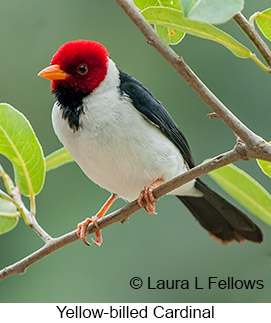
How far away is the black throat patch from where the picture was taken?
2.62 meters

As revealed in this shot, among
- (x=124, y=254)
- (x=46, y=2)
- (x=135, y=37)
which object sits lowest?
(x=124, y=254)

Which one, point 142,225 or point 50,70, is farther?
point 142,225

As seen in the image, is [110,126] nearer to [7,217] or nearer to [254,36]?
[7,217]

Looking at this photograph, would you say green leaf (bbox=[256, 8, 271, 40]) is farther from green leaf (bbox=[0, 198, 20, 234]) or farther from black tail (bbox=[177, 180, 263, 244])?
black tail (bbox=[177, 180, 263, 244])

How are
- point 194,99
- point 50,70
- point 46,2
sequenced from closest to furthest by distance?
point 50,70 < point 194,99 < point 46,2

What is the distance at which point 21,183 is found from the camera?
251 cm

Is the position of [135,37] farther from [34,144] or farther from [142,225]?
[34,144]

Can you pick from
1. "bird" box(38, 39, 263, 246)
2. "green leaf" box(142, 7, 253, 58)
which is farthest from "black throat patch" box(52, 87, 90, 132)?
"green leaf" box(142, 7, 253, 58)

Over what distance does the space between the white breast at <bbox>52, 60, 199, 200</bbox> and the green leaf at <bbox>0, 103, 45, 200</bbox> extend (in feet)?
0.82

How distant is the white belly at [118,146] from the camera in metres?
2.58

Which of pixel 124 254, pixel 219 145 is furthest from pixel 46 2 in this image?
pixel 124 254

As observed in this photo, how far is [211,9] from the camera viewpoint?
133cm

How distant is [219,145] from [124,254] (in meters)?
1.21

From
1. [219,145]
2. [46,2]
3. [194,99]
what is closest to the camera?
[219,145]
